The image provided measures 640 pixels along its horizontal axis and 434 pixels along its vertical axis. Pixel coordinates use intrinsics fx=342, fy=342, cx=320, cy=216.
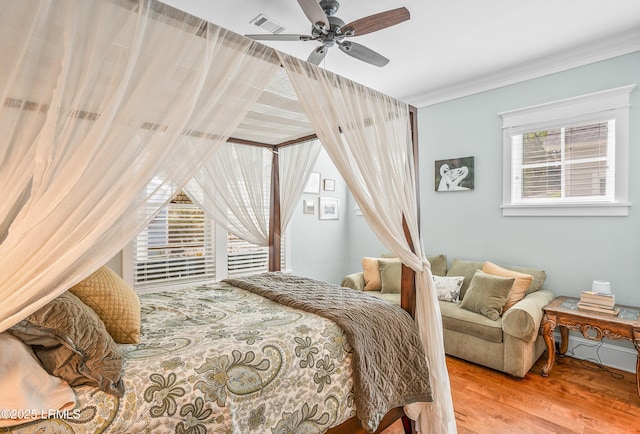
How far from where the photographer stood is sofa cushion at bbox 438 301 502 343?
2955 millimetres

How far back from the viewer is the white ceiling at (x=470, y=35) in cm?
255

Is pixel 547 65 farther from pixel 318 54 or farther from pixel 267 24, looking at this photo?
pixel 267 24

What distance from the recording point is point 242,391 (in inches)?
55.6

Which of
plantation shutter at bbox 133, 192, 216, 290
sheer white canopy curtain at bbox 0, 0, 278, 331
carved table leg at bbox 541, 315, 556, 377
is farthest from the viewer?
plantation shutter at bbox 133, 192, 216, 290

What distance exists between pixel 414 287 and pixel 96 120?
6.20ft

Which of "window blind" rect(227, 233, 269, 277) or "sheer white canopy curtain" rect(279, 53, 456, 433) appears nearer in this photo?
"sheer white canopy curtain" rect(279, 53, 456, 433)

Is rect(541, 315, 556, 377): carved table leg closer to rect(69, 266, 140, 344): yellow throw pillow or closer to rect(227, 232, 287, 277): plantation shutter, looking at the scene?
rect(227, 232, 287, 277): plantation shutter

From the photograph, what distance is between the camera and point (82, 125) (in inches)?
43.6

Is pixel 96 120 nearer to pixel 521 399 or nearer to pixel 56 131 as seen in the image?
pixel 56 131

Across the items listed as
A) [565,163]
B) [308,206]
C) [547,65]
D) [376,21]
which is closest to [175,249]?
[308,206]

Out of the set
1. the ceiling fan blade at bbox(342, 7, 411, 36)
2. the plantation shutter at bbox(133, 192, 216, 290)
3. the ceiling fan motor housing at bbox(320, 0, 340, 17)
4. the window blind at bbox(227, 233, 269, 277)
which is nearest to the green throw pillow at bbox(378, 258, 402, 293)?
the window blind at bbox(227, 233, 269, 277)

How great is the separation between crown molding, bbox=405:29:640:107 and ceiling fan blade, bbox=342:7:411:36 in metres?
2.09

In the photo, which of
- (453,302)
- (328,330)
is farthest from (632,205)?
(328,330)

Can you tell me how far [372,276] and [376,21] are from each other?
9.02ft
